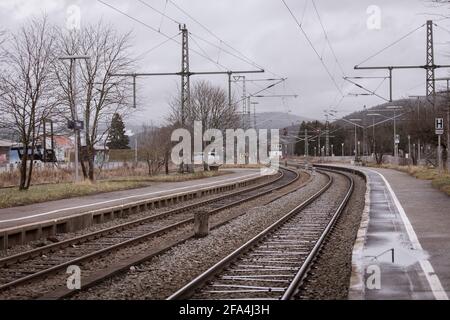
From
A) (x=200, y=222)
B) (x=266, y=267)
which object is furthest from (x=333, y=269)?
(x=200, y=222)

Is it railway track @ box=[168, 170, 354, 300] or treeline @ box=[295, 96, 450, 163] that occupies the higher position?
treeline @ box=[295, 96, 450, 163]

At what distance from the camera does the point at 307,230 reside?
17672 millimetres

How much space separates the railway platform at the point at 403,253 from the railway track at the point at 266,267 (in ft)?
3.37

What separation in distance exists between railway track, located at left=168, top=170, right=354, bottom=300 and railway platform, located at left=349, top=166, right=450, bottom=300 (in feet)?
3.37

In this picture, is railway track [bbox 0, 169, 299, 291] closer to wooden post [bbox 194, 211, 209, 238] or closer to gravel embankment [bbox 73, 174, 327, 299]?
wooden post [bbox 194, 211, 209, 238]

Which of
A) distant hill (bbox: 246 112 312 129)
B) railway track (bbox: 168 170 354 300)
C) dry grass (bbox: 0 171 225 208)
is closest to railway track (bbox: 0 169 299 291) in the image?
railway track (bbox: 168 170 354 300)

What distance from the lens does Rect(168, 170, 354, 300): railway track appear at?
941 centimetres

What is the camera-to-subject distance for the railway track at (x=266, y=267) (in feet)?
30.9

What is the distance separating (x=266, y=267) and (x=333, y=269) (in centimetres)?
122

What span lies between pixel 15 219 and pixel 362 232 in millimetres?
9765

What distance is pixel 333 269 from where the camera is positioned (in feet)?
37.4

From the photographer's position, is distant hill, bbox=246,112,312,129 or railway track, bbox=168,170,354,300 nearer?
railway track, bbox=168,170,354,300
